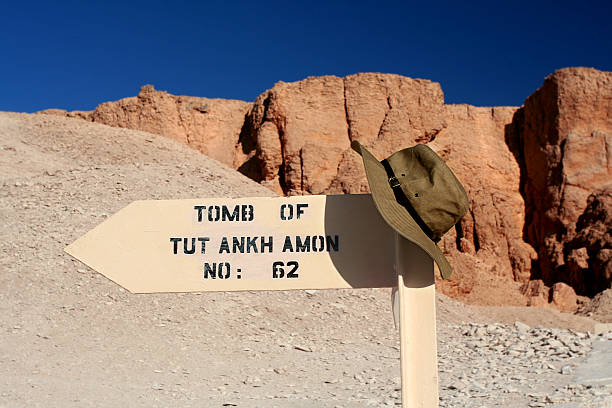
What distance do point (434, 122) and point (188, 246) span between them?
21602 mm

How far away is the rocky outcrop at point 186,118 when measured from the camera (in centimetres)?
2772

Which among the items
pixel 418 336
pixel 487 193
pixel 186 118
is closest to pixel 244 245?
pixel 418 336

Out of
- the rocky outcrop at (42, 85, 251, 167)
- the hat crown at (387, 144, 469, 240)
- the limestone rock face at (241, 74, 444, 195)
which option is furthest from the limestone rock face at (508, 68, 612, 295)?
the hat crown at (387, 144, 469, 240)

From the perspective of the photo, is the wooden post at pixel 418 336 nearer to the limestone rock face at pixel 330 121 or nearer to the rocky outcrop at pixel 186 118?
the limestone rock face at pixel 330 121

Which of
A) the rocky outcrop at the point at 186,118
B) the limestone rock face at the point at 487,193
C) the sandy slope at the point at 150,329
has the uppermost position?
the rocky outcrop at the point at 186,118

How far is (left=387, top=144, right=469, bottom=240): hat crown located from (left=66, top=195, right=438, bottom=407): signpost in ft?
0.40

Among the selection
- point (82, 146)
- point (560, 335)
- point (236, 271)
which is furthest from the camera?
point (82, 146)

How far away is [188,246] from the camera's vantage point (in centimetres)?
223

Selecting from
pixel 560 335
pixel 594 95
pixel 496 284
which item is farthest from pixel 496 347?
pixel 594 95

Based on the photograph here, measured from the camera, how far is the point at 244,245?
2.21 m

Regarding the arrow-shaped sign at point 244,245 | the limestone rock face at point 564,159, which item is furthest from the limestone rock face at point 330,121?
the arrow-shaped sign at point 244,245

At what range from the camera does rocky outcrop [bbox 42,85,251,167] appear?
27.7 metres

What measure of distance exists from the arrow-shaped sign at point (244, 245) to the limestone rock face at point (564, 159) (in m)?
20.8

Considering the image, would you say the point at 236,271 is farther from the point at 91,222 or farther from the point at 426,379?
the point at 91,222
